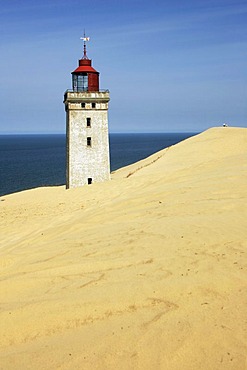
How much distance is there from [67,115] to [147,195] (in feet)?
59.2

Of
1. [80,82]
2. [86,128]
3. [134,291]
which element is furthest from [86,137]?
[134,291]

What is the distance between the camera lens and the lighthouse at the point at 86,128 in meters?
27.5

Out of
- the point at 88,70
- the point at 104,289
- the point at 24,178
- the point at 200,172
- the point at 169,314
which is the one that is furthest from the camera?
the point at 24,178

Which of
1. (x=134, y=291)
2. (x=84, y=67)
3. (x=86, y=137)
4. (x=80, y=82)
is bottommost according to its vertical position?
(x=134, y=291)

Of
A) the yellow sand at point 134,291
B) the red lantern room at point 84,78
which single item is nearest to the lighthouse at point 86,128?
the red lantern room at point 84,78

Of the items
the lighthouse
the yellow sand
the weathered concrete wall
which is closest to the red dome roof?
the lighthouse

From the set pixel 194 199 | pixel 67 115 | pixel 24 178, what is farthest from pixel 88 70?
pixel 24 178

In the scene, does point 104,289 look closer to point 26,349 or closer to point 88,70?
point 26,349

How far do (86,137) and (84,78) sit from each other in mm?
4276

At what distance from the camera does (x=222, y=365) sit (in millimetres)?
3682

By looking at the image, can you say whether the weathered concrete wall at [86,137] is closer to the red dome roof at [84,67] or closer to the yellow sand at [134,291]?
the red dome roof at [84,67]

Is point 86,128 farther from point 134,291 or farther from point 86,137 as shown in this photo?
point 134,291

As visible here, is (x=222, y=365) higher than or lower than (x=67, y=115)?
lower

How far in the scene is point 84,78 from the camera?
92.2 ft
